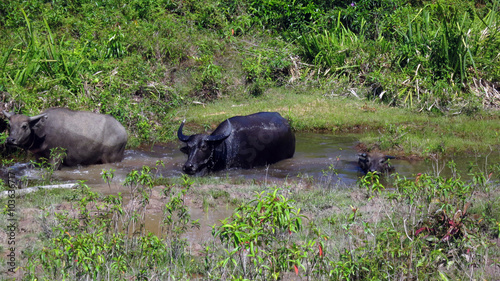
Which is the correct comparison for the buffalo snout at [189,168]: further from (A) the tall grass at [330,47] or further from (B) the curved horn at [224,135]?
(A) the tall grass at [330,47]

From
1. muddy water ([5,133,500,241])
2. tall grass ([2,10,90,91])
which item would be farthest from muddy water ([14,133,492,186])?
tall grass ([2,10,90,91])

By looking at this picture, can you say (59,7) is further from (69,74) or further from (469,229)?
(469,229)

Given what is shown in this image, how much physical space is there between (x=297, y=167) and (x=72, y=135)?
3.59 meters

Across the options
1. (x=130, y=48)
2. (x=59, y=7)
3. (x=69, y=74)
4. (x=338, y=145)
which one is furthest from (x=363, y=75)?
(x=59, y=7)

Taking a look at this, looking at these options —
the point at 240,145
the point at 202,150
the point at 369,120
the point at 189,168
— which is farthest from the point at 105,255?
the point at 369,120

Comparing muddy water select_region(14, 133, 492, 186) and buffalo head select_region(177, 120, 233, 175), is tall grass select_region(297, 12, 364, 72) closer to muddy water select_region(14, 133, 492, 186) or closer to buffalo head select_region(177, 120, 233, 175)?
muddy water select_region(14, 133, 492, 186)

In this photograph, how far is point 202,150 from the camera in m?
8.39

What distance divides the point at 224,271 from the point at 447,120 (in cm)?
851

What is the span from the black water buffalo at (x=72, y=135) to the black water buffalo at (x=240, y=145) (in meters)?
1.16

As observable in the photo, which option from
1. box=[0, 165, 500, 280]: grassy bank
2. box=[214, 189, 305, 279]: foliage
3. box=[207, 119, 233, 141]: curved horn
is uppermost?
box=[214, 189, 305, 279]: foliage

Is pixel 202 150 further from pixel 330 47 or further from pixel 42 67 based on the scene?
pixel 330 47

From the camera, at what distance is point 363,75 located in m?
13.4

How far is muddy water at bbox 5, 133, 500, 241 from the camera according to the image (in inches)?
315

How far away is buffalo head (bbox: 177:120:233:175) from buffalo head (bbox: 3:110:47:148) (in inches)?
85.7
